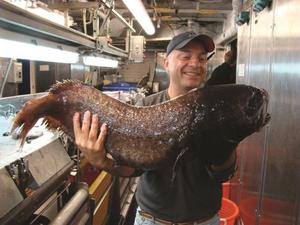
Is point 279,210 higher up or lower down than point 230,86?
lower down

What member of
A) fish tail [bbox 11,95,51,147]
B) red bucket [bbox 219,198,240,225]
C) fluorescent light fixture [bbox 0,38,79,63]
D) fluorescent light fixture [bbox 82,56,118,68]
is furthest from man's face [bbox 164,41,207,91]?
fluorescent light fixture [bbox 82,56,118,68]

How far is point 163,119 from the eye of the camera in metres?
1.03

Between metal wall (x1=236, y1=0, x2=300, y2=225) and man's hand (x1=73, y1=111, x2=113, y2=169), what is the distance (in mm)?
885

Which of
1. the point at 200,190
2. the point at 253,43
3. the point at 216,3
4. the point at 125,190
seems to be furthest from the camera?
the point at 216,3

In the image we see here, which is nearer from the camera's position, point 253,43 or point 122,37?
point 253,43

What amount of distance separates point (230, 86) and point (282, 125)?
0.78 metres

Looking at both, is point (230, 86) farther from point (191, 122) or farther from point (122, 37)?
point (122, 37)

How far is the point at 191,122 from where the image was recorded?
1003 mm

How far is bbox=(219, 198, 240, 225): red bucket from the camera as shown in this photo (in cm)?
252

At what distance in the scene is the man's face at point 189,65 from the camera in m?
1.26

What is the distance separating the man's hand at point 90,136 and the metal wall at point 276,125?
2.90 feet

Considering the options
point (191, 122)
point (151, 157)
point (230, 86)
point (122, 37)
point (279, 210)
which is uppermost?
point (122, 37)

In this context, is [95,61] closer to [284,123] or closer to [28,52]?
[28,52]

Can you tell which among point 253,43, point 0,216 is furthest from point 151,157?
point 253,43
